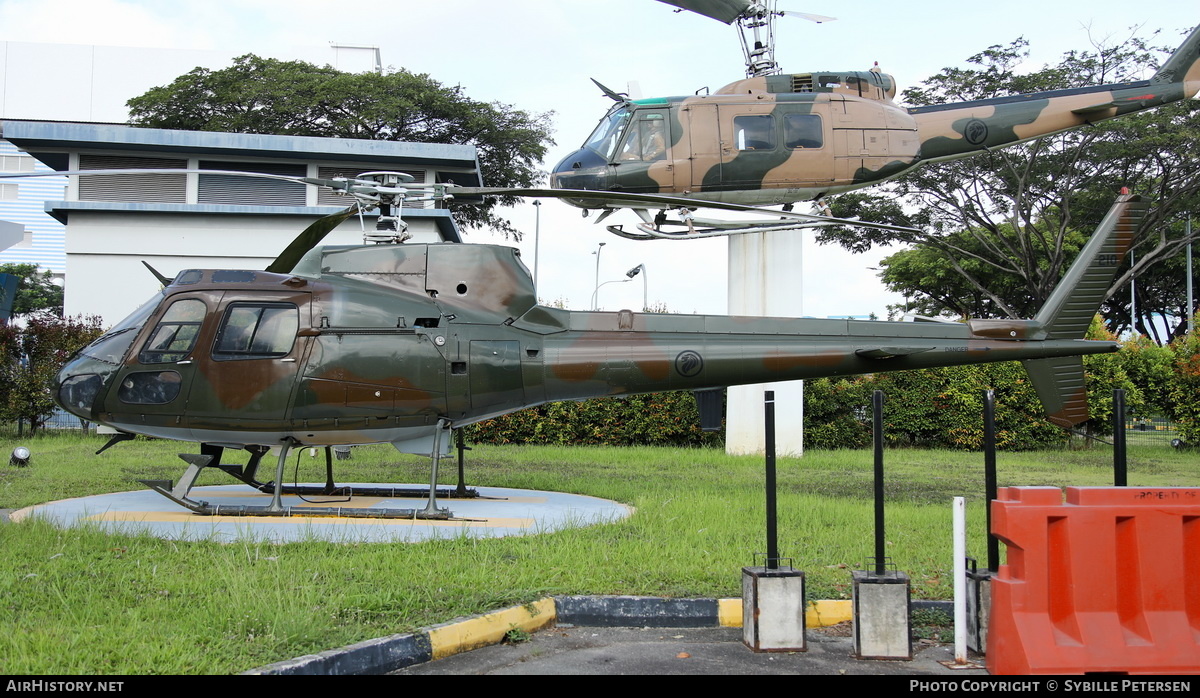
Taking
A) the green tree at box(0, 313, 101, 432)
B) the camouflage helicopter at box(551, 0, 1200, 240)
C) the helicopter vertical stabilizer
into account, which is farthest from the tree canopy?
the green tree at box(0, 313, 101, 432)

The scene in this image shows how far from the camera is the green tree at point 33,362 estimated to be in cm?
1783

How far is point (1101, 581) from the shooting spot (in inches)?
173

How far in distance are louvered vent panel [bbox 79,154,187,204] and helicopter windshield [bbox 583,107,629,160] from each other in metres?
16.6

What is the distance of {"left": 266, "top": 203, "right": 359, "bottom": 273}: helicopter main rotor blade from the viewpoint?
347 inches

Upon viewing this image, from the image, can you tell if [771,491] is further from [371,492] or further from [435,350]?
[371,492]

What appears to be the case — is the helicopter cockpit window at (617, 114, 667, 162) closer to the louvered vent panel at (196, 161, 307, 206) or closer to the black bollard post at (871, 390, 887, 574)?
the black bollard post at (871, 390, 887, 574)

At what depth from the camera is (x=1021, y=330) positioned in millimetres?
9203

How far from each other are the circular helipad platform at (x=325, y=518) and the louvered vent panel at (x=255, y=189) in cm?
1699

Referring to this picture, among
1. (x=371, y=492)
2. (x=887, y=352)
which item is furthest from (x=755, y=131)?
(x=371, y=492)

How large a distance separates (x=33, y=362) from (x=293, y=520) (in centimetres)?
1333

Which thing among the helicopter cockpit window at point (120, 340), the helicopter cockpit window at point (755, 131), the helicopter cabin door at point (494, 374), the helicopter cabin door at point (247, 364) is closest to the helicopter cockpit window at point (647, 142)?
the helicopter cockpit window at point (755, 131)
